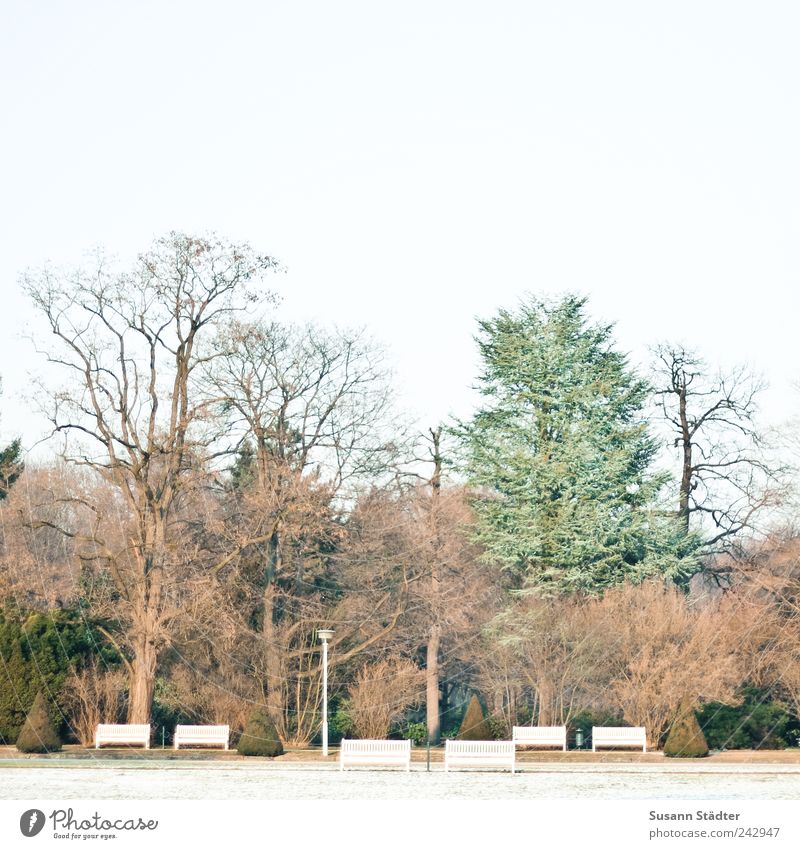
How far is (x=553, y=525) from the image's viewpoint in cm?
4403

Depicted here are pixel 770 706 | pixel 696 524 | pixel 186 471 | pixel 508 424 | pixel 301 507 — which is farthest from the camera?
pixel 696 524

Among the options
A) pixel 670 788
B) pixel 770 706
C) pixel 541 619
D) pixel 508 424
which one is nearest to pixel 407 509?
pixel 508 424

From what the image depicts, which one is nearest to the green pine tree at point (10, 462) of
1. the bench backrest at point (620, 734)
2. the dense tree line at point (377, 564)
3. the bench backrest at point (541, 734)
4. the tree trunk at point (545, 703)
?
the dense tree line at point (377, 564)

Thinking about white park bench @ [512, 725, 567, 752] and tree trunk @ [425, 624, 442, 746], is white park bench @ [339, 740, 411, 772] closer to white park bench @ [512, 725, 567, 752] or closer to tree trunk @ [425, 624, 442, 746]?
white park bench @ [512, 725, 567, 752]

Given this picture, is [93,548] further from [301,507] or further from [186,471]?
[301,507]

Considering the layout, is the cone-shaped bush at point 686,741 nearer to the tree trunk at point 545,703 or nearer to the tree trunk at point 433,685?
the tree trunk at point 545,703

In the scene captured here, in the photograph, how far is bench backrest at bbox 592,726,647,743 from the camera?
34.9 metres

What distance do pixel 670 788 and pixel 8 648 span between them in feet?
67.5

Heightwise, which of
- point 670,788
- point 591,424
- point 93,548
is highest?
point 591,424

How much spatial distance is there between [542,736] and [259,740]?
7828 millimetres

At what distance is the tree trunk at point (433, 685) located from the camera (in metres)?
45.0

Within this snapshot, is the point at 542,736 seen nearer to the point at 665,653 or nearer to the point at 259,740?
the point at 665,653

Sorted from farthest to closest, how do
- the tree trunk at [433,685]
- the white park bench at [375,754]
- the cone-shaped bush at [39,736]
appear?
the tree trunk at [433,685] → the cone-shaped bush at [39,736] → the white park bench at [375,754]

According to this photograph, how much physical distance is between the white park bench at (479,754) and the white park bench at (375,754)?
93 cm
